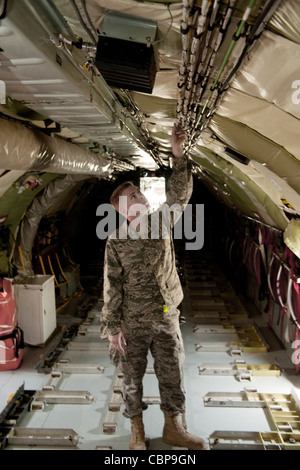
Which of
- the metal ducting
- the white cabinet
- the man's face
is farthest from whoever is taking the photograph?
the white cabinet

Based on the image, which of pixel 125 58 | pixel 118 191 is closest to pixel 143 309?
pixel 118 191

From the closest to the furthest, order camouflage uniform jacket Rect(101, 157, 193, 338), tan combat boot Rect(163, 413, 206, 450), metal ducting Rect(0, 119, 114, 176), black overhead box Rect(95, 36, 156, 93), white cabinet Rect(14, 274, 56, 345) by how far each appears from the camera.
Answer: black overhead box Rect(95, 36, 156, 93), metal ducting Rect(0, 119, 114, 176), camouflage uniform jacket Rect(101, 157, 193, 338), tan combat boot Rect(163, 413, 206, 450), white cabinet Rect(14, 274, 56, 345)

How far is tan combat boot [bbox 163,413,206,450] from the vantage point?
10.5 feet

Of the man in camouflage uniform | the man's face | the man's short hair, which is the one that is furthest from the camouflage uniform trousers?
the man's short hair

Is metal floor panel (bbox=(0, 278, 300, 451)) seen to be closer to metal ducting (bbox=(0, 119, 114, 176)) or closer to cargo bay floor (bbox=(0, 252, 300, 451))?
cargo bay floor (bbox=(0, 252, 300, 451))

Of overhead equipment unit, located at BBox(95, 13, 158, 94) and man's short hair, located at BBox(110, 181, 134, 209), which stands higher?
overhead equipment unit, located at BBox(95, 13, 158, 94)

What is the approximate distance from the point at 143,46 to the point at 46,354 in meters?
4.65

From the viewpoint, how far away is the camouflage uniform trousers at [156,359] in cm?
314

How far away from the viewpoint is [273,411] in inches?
152

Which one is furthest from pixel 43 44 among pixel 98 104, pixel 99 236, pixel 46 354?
pixel 99 236

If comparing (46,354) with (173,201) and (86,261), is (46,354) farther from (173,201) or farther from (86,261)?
(86,261)

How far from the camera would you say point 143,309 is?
3.10m

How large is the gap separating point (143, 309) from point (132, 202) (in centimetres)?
93

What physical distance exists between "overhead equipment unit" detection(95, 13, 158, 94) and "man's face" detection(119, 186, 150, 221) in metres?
1.32
